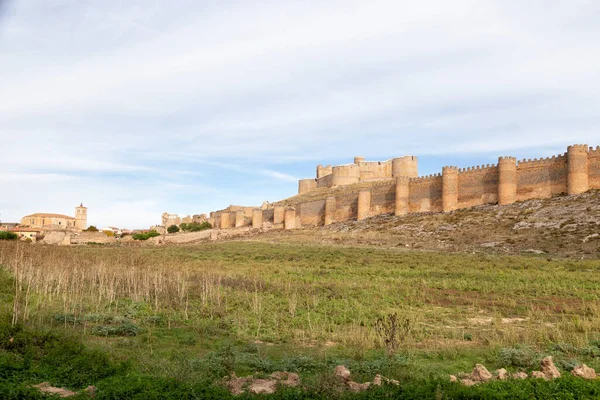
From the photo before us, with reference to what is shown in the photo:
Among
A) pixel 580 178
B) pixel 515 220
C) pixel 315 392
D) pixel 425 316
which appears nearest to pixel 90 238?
pixel 515 220

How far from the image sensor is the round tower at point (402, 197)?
38.9 metres

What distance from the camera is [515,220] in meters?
26.9

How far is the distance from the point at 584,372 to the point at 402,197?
3382 cm

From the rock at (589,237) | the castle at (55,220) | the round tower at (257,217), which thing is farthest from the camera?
the castle at (55,220)

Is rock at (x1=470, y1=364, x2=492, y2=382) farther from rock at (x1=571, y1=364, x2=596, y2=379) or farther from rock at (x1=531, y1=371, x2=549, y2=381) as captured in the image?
rock at (x1=571, y1=364, x2=596, y2=379)

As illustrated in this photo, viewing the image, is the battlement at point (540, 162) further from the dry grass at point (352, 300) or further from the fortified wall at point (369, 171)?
the fortified wall at point (369, 171)

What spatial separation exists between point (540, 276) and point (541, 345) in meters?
7.69

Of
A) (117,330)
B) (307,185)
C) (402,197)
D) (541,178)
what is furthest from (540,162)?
(307,185)

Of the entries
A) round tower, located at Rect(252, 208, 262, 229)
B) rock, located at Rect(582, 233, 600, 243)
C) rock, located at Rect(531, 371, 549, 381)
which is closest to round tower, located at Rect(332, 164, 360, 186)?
round tower, located at Rect(252, 208, 262, 229)

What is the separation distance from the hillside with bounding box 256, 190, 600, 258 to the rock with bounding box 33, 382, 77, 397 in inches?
743

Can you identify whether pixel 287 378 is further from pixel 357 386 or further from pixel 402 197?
pixel 402 197

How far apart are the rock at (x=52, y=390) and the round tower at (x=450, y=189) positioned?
3279cm

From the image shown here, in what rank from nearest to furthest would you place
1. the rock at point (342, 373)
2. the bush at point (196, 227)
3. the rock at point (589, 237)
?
the rock at point (342, 373) < the rock at point (589, 237) < the bush at point (196, 227)

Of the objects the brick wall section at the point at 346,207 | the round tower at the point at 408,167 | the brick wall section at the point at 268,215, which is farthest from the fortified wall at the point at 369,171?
the brick wall section at the point at 346,207
